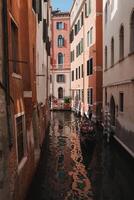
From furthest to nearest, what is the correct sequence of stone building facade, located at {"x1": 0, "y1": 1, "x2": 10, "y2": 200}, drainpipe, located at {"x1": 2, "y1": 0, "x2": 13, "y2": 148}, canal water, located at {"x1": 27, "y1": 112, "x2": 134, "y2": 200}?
canal water, located at {"x1": 27, "y1": 112, "x2": 134, "y2": 200}
drainpipe, located at {"x1": 2, "y1": 0, "x2": 13, "y2": 148}
stone building facade, located at {"x1": 0, "y1": 1, "x2": 10, "y2": 200}

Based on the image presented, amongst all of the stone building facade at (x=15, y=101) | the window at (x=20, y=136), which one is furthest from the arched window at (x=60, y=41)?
the window at (x=20, y=136)

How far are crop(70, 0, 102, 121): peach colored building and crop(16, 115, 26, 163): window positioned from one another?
17.1m

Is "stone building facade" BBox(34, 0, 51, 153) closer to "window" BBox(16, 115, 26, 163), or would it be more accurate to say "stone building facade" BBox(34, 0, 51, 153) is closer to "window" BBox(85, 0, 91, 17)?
"window" BBox(16, 115, 26, 163)

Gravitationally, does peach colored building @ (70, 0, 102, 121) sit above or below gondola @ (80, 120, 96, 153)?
above

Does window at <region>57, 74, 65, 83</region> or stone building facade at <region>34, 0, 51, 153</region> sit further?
window at <region>57, 74, 65, 83</region>

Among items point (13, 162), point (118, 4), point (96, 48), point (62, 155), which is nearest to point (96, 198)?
point (13, 162)

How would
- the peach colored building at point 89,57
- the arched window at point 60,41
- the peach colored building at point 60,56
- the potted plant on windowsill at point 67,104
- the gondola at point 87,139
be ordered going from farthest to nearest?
the arched window at point 60,41 < the peach colored building at point 60,56 < the potted plant on windowsill at point 67,104 < the peach colored building at point 89,57 < the gondola at point 87,139

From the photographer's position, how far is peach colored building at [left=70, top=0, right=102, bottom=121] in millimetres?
26750

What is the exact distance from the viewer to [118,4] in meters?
17.4

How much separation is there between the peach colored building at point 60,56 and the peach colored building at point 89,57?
16666mm

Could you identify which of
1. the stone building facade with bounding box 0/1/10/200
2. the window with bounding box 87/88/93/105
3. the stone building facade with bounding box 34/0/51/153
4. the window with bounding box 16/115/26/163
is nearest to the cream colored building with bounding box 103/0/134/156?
the stone building facade with bounding box 34/0/51/153

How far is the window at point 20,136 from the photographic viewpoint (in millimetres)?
8938

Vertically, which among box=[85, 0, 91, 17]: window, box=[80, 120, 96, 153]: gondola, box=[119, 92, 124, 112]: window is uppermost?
box=[85, 0, 91, 17]: window

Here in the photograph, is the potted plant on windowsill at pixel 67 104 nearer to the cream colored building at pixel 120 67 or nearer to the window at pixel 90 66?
the window at pixel 90 66
